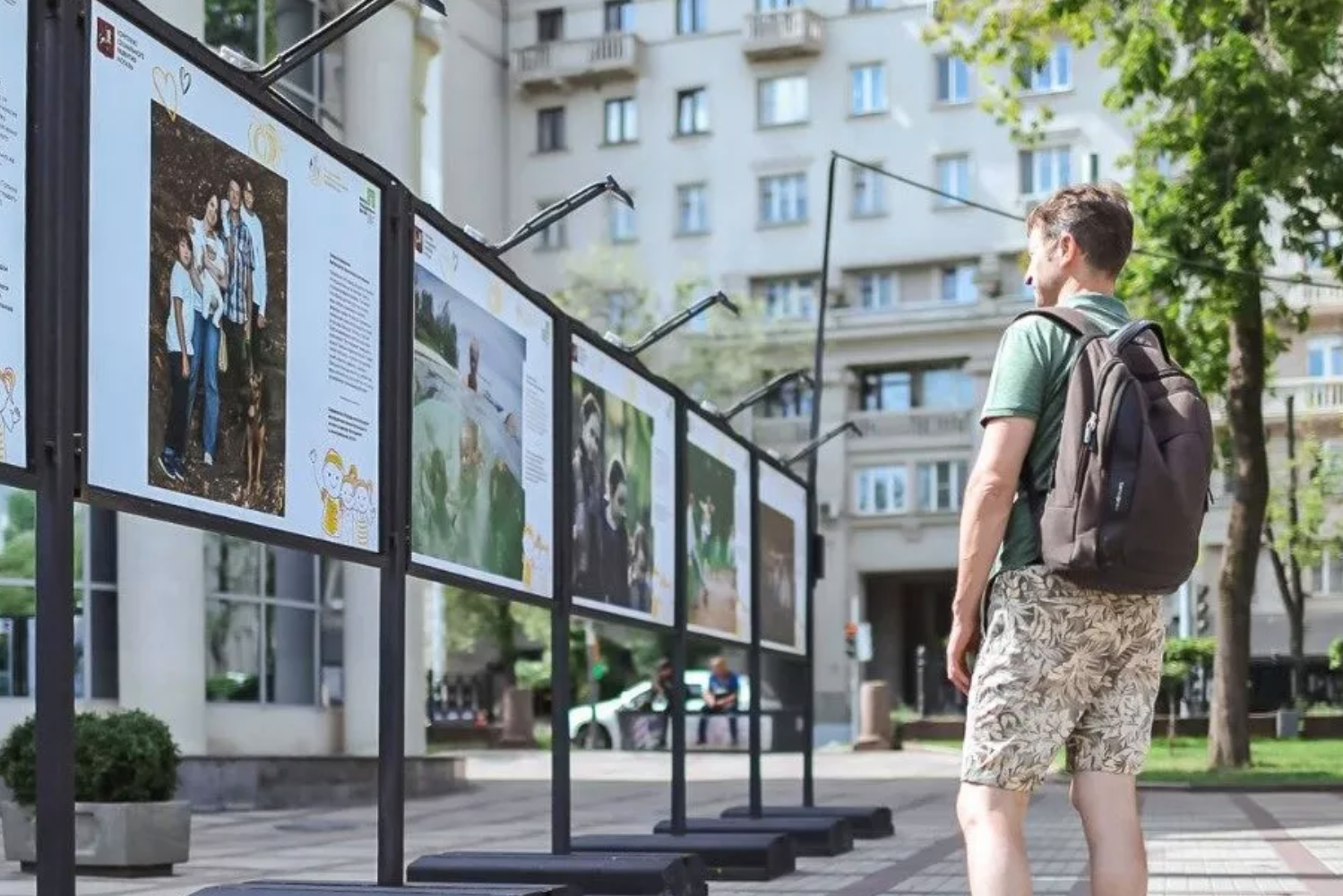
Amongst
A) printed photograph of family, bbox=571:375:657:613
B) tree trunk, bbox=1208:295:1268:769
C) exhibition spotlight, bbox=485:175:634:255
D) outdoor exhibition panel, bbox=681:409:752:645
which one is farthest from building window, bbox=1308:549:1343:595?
exhibition spotlight, bbox=485:175:634:255

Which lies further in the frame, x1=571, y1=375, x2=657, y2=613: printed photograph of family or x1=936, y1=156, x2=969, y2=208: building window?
x1=936, y1=156, x2=969, y2=208: building window

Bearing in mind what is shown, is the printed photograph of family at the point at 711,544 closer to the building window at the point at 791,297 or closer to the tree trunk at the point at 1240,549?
the tree trunk at the point at 1240,549

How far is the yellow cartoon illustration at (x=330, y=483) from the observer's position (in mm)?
6679

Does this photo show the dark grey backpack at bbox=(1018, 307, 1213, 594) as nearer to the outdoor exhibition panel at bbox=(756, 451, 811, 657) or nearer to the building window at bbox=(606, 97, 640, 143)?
the outdoor exhibition panel at bbox=(756, 451, 811, 657)

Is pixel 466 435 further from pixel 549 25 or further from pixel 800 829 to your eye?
pixel 549 25

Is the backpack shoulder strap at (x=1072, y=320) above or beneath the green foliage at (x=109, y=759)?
above

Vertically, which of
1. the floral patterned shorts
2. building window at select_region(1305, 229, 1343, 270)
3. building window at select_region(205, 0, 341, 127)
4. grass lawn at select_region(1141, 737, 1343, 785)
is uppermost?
building window at select_region(205, 0, 341, 127)

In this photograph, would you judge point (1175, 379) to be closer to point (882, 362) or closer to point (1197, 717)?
point (1197, 717)

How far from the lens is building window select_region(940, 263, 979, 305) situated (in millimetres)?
58750

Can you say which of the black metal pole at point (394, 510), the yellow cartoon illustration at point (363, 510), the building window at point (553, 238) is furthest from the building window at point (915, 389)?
the yellow cartoon illustration at point (363, 510)

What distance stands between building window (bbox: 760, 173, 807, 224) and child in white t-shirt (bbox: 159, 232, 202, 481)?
54.8 meters

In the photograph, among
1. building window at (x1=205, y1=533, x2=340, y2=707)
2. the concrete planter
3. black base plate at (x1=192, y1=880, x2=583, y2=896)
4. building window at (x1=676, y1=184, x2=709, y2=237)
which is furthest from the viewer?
building window at (x1=676, y1=184, x2=709, y2=237)

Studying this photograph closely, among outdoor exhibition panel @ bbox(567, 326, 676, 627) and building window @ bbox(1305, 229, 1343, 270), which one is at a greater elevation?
building window @ bbox(1305, 229, 1343, 270)

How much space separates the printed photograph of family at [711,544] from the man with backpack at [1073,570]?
22.9 ft
